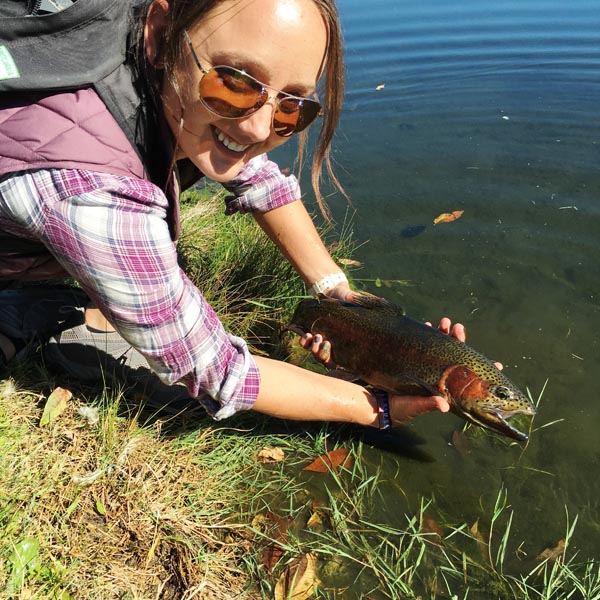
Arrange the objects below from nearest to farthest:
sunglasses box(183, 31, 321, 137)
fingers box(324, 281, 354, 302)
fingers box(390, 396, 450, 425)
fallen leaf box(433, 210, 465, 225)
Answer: sunglasses box(183, 31, 321, 137), fingers box(390, 396, 450, 425), fingers box(324, 281, 354, 302), fallen leaf box(433, 210, 465, 225)

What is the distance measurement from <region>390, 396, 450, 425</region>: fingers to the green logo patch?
213 centimetres

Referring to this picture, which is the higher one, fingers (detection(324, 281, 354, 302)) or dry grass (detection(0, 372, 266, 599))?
fingers (detection(324, 281, 354, 302))

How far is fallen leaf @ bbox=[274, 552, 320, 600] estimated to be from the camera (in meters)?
2.56

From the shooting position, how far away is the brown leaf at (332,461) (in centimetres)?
317

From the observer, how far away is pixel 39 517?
253 cm

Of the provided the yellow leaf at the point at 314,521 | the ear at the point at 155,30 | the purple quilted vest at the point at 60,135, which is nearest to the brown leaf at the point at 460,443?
the yellow leaf at the point at 314,521

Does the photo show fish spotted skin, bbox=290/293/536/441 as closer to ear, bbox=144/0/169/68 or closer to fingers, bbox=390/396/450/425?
fingers, bbox=390/396/450/425

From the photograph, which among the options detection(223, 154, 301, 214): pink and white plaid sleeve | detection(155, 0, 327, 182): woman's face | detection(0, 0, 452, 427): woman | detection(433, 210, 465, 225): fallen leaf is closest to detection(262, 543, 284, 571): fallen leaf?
detection(0, 0, 452, 427): woman

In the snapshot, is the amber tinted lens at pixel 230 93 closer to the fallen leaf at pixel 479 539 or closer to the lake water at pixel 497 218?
the lake water at pixel 497 218

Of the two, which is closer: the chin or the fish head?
Answer: the chin

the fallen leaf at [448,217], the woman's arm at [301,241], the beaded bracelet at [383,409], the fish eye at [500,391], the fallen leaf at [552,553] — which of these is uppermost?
the woman's arm at [301,241]

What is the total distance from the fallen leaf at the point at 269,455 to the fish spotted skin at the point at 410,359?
58cm

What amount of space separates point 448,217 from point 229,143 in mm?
3631

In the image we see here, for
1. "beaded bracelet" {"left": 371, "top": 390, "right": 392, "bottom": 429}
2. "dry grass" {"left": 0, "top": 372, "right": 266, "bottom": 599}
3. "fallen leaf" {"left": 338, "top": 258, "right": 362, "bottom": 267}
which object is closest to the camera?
"dry grass" {"left": 0, "top": 372, "right": 266, "bottom": 599}
